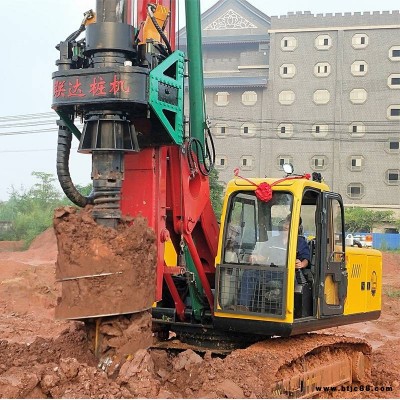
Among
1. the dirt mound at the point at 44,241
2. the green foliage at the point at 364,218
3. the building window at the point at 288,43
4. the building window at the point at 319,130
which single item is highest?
the building window at the point at 288,43

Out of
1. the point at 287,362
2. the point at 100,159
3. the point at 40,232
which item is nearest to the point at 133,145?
the point at 100,159

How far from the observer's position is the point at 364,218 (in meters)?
44.1

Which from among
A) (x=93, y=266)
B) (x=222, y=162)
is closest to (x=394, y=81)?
(x=222, y=162)

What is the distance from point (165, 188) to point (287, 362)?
182 cm

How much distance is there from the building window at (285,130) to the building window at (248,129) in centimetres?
192

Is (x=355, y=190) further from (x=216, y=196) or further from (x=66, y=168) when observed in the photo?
(x=66, y=168)

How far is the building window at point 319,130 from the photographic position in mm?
48469

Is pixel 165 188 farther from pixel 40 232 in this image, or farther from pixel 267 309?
pixel 40 232

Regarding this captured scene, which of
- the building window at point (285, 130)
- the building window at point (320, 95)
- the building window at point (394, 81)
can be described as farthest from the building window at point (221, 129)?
the building window at point (394, 81)

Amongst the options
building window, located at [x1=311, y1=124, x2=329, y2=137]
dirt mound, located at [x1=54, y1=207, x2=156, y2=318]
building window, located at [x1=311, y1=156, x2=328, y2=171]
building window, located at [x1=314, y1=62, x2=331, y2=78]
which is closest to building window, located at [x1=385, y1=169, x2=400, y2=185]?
building window, located at [x1=311, y1=156, x2=328, y2=171]

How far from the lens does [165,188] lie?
5781 millimetres

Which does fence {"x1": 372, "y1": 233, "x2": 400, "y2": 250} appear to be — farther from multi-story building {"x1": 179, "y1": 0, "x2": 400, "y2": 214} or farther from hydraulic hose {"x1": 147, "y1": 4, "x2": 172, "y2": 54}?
hydraulic hose {"x1": 147, "y1": 4, "x2": 172, "y2": 54}

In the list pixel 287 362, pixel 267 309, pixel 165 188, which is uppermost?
pixel 165 188

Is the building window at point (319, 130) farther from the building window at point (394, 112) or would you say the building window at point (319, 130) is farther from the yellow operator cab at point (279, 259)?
the yellow operator cab at point (279, 259)
